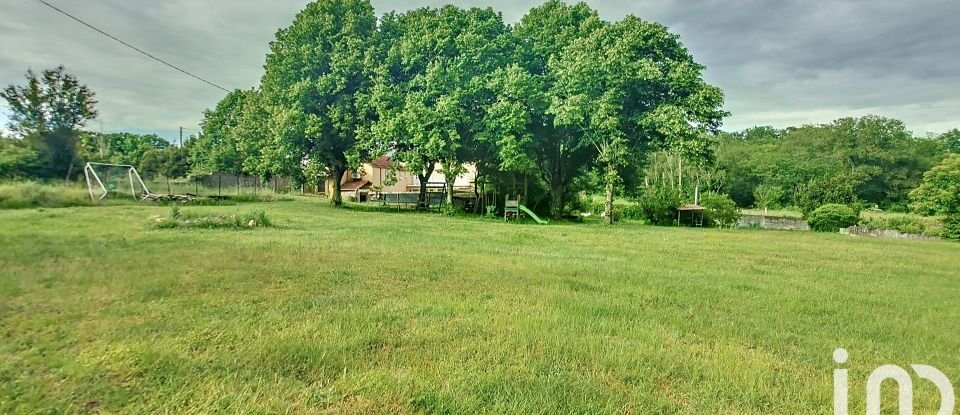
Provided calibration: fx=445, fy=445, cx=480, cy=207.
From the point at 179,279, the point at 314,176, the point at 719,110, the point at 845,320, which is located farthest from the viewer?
the point at 314,176

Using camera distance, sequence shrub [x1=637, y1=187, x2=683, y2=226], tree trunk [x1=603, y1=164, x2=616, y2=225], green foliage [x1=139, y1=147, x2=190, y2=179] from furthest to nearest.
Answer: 1. green foliage [x1=139, y1=147, x2=190, y2=179]
2. shrub [x1=637, y1=187, x2=683, y2=226]
3. tree trunk [x1=603, y1=164, x2=616, y2=225]

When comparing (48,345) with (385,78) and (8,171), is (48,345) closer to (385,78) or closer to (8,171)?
(8,171)

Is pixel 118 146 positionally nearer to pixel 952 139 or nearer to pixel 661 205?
pixel 661 205

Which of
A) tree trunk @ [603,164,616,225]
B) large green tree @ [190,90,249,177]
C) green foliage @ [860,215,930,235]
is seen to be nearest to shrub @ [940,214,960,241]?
green foliage @ [860,215,930,235]

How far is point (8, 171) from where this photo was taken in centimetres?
1169

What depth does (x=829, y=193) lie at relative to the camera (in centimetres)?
3378

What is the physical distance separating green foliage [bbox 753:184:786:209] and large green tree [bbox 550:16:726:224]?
29.9 meters

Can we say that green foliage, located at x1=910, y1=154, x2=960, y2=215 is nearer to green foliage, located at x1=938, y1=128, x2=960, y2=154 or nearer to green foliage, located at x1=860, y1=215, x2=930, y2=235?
green foliage, located at x1=860, y1=215, x2=930, y2=235

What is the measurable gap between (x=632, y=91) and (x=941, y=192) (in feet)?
48.4

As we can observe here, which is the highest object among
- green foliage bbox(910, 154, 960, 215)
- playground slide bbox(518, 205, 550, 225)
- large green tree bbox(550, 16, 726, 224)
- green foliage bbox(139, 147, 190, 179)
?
large green tree bbox(550, 16, 726, 224)

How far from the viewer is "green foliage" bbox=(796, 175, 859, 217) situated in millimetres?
33344

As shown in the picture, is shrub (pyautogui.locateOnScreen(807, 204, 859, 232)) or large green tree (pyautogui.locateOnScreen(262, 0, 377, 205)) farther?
shrub (pyautogui.locateOnScreen(807, 204, 859, 232))

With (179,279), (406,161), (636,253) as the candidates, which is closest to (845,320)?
(636,253)

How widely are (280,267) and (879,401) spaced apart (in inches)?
248
